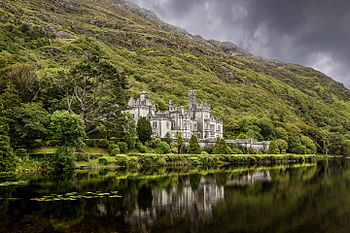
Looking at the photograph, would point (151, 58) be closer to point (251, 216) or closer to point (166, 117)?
point (166, 117)

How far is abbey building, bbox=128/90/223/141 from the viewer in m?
69.6

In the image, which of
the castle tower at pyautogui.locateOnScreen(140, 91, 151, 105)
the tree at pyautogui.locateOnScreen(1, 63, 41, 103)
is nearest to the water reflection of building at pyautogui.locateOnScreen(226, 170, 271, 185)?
the tree at pyautogui.locateOnScreen(1, 63, 41, 103)

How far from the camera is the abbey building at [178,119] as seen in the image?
6962cm

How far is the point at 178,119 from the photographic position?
73.8 metres

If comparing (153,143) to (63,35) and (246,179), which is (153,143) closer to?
(246,179)

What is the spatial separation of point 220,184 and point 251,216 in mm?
13434

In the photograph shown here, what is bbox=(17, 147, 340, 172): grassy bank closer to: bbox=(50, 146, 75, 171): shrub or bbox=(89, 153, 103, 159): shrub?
bbox=(89, 153, 103, 159): shrub

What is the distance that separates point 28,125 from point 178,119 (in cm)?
4021

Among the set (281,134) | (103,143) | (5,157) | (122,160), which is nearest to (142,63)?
(281,134)

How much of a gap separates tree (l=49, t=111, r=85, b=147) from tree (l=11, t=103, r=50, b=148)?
155 cm

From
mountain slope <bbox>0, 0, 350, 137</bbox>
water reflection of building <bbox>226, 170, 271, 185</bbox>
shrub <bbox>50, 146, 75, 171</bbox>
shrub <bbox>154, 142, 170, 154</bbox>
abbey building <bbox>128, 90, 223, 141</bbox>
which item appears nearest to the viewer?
water reflection of building <bbox>226, 170, 271, 185</bbox>

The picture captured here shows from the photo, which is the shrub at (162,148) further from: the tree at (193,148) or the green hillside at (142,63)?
the green hillside at (142,63)

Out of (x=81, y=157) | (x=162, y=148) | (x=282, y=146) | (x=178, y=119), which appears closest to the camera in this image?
(x=81, y=157)

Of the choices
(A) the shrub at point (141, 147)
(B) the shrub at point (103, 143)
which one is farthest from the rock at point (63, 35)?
(B) the shrub at point (103, 143)
